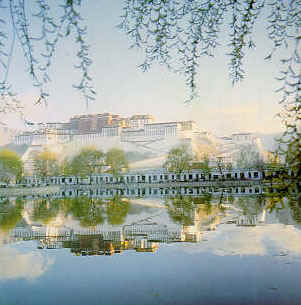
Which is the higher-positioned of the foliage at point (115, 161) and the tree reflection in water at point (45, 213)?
the foliage at point (115, 161)

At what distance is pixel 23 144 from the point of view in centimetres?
10231

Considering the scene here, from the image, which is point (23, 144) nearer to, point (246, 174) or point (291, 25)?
point (246, 174)

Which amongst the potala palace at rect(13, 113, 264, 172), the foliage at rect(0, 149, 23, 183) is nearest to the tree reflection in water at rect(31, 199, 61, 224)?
the foliage at rect(0, 149, 23, 183)

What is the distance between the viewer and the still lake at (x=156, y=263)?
503 centimetres

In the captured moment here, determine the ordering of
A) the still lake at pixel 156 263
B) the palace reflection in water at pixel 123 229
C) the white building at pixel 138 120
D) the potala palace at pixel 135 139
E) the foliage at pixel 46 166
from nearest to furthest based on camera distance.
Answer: the still lake at pixel 156 263 → the palace reflection in water at pixel 123 229 → the foliage at pixel 46 166 → the potala palace at pixel 135 139 → the white building at pixel 138 120

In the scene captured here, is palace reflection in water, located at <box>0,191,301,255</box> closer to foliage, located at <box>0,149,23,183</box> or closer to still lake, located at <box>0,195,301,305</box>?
still lake, located at <box>0,195,301,305</box>

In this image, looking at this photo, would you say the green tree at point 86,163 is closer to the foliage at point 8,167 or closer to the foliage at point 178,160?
the foliage at point 8,167

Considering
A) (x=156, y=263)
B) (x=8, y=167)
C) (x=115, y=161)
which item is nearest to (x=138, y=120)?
(x=115, y=161)

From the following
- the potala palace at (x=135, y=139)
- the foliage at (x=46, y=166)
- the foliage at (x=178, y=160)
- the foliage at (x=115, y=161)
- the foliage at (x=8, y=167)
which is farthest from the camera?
the potala palace at (x=135, y=139)

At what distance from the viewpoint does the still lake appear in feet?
16.5

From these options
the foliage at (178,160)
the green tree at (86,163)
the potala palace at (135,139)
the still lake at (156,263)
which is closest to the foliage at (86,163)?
the green tree at (86,163)

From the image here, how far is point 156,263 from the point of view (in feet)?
22.4

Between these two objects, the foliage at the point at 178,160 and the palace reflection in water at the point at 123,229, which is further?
the foliage at the point at 178,160

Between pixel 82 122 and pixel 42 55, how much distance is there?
10991 centimetres
